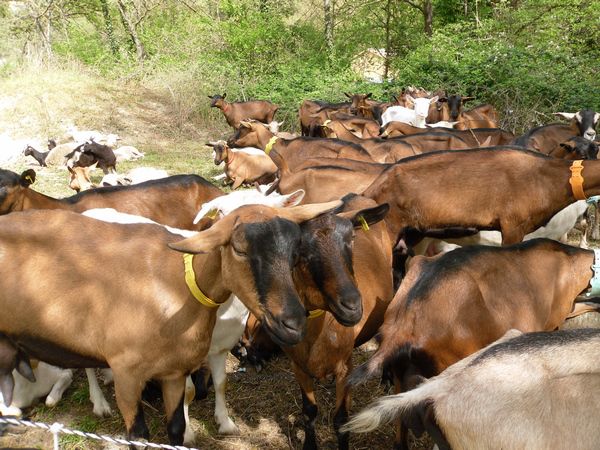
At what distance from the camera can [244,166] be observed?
12000 mm

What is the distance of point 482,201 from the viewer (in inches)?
222

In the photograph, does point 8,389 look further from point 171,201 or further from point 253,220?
point 171,201

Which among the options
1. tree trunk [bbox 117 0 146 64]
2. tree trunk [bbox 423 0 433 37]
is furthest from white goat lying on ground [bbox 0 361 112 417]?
tree trunk [bbox 423 0 433 37]

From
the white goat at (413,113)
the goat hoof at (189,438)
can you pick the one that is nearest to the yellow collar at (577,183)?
the goat hoof at (189,438)

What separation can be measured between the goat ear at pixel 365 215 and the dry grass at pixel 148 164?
1644mm

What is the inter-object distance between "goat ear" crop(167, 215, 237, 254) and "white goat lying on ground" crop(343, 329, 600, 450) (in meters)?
1.08

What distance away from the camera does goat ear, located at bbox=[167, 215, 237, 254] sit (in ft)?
9.32

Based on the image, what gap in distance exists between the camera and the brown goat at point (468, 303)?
344 centimetres

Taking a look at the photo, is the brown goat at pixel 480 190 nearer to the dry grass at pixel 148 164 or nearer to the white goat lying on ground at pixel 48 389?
the dry grass at pixel 148 164

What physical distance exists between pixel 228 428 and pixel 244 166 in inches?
316

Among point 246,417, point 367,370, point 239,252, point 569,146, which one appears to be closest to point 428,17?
point 569,146

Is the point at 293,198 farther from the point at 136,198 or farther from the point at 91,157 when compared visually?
the point at 91,157

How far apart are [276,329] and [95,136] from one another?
1327 centimetres

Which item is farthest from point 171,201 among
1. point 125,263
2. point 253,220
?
point 253,220
